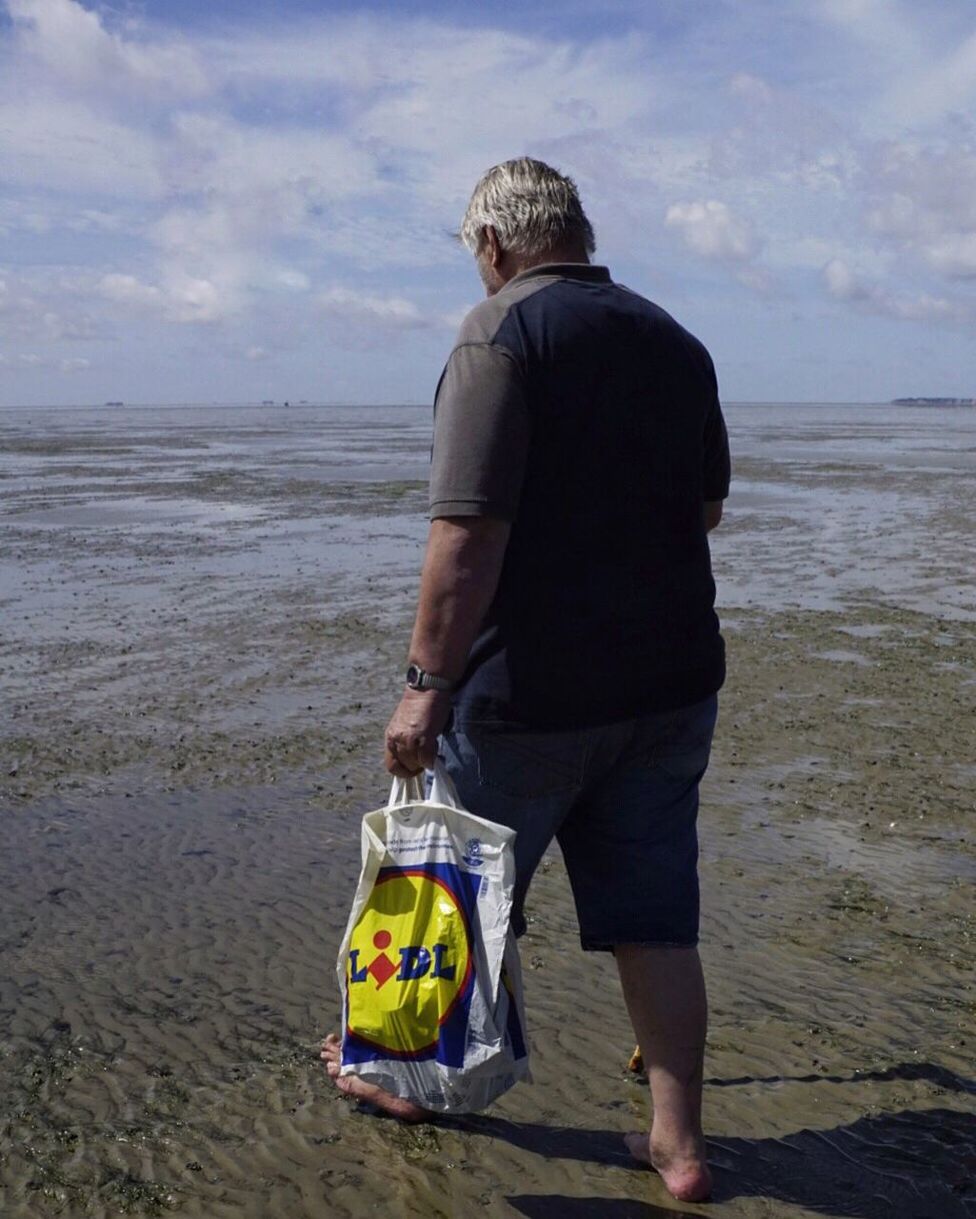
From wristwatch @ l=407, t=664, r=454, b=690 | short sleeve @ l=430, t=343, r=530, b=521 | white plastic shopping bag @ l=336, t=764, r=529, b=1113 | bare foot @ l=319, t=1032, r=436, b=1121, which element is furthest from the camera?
bare foot @ l=319, t=1032, r=436, b=1121

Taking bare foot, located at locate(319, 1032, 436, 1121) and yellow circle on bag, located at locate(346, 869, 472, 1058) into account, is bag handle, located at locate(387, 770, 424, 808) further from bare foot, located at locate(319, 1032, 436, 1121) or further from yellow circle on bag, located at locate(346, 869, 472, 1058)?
bare foot, located at locate(319, 1032, 436, 1121)

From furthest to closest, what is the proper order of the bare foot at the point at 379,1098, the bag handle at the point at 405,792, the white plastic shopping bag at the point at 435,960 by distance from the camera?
the bare foot at the point at 379,1098 → the bag handle at the point at 405,792 → the white plastic shopping bag at the point at 435,960

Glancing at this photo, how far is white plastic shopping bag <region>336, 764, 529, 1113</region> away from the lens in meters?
2.85

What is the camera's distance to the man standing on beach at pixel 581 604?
8.79 ft

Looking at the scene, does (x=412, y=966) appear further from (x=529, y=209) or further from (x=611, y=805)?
(x=529, y=209)

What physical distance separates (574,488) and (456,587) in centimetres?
33

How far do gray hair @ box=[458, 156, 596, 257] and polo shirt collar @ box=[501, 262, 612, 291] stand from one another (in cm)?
6

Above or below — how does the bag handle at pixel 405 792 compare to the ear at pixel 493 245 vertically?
below

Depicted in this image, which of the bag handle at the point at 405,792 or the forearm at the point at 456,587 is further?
the bag handle at the point at 405,792

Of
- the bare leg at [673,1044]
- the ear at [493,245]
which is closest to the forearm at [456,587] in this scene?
the ear at [493,245]

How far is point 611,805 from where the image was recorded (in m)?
2.91

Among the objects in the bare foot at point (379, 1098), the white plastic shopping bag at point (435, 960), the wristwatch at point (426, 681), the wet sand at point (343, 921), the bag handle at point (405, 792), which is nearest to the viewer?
the wristwatch at point (426, 681)

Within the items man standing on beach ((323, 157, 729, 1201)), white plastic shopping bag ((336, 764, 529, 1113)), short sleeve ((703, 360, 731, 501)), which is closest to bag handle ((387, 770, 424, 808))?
white plastic shopping bag ((336, 764, 529, 1113))

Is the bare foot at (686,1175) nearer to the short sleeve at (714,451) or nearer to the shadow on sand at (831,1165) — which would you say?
the shadow on sand at (831,1165)
